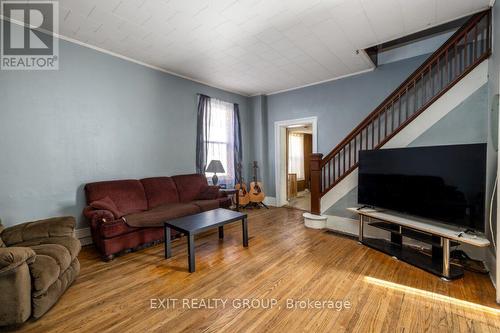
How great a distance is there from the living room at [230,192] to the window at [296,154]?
3.11 m

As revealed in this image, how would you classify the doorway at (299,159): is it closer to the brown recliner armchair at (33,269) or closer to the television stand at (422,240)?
the television stand at (422,240)

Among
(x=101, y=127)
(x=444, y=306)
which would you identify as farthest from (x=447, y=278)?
(x=101, y=127)

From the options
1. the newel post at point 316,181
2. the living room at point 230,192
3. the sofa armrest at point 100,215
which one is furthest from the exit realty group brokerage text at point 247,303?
the newel post at point 316,181

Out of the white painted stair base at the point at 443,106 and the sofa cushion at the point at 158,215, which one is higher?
the white painted stair base at the point at 443,106

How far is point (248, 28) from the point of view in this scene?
2811mm

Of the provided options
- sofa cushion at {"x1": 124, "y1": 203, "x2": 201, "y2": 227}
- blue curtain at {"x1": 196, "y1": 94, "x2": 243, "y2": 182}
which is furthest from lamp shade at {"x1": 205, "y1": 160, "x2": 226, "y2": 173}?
sofa cushion at {"x1": 124, "y1": 203, "x2": 201, "y2": 227}

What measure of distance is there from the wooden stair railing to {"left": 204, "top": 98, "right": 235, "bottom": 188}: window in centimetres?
216

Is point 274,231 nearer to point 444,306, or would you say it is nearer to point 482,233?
point 444,306

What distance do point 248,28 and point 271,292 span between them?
10.00ft

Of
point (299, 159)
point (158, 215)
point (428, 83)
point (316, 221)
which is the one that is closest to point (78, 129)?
point (158, 215)

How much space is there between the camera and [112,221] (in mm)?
2701

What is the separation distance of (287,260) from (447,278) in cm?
160

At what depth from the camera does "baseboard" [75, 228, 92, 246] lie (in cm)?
318

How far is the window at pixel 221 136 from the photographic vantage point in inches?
→ 197
